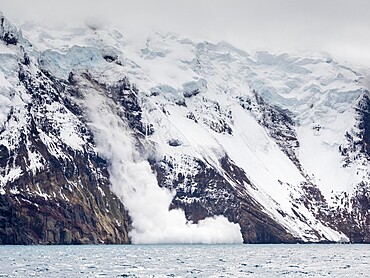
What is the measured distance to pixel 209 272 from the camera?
447 ft

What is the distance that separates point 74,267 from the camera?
145 metres

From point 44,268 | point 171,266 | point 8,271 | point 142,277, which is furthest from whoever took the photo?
point 171,266

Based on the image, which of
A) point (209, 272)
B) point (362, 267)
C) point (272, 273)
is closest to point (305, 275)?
point (272, 273)

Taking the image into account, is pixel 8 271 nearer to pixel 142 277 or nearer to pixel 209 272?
pixel 142 277

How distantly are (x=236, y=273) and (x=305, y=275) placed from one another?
1067cm

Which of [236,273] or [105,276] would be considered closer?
[105,276]

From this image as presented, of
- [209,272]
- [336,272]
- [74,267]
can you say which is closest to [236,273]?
[209,272]

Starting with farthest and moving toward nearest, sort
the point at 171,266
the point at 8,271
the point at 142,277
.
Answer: the point at 171,266 → the point at 8,271 → the point at 142,277

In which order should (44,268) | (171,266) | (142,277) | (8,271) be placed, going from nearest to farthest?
(142,277) → (8,271) → (44,268) → (171,266)

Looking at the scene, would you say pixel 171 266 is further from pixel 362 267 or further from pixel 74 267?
pixel 362 267

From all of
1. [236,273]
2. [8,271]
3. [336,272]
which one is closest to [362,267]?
[336,272]

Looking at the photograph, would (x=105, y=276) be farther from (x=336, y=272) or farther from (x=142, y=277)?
(x=336, y=272)

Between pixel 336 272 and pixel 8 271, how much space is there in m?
52.0

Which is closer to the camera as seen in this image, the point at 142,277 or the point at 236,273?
the point at 142,277
